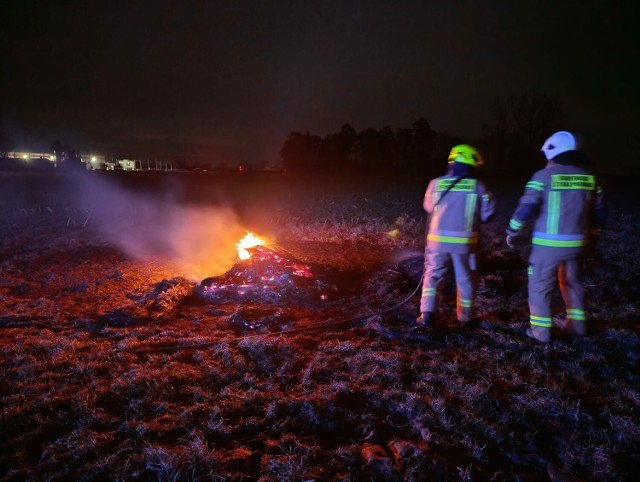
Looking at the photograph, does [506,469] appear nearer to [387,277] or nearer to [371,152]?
[387,277]

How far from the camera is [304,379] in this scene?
383cm

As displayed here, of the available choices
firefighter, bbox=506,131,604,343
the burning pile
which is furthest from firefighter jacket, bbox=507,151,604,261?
the burning pile

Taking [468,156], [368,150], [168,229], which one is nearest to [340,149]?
[368,150]

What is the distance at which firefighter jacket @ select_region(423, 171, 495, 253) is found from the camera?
4.51m

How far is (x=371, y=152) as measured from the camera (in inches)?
2077

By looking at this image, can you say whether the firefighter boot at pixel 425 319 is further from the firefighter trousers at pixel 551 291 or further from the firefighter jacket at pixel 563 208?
the firefighter jacket at pixel 563 208

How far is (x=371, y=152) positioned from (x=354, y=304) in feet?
160

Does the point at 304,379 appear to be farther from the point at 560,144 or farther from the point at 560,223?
the point at 560,144

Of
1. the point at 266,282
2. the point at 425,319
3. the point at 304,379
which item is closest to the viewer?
the point at 304,379

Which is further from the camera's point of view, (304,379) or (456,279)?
(456,279)

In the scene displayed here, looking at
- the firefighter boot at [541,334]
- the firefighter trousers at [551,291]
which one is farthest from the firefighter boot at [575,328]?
the firefighter boot at [541,334]

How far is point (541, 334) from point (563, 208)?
146 centimetres

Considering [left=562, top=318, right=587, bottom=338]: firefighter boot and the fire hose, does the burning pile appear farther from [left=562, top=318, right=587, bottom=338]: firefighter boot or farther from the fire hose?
[left=562, top=318, right=587, bottom=338]: firefighter boot

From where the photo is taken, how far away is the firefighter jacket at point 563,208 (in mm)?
4047
